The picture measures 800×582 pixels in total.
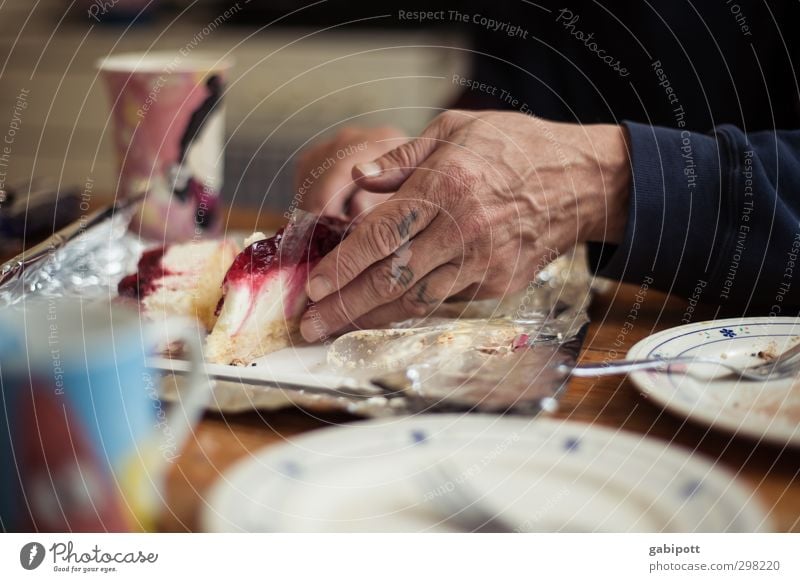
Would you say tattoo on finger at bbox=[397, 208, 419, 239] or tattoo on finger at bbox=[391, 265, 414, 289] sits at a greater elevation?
tattoo on finger at bbox=[397, 208, 419, 239]

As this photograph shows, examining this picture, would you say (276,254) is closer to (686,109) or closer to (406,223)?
(406,223)

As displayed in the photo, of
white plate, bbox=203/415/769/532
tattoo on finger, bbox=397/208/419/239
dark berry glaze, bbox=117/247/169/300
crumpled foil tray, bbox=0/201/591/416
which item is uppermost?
tattoo on finger, bbox=397/208/419/239

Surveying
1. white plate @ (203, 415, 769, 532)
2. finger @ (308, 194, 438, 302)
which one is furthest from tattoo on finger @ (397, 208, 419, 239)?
white plate @ (203, 415, 769, 532)

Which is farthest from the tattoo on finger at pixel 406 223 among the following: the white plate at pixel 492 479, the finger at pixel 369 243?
the white plate at pixel 492 479

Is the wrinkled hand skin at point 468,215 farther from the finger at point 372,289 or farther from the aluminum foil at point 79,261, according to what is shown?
the aluminum foil at point 79,261

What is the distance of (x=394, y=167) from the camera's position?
1.24 ft

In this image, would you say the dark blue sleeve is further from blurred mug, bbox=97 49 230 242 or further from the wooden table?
blurred mug, bbox=97 49 230 242

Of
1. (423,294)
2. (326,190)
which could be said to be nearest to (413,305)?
(423,294)

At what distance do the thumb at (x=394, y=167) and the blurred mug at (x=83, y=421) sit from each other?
14 centimetres

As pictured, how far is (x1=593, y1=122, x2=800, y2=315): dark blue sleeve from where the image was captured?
→ 14.7 inches

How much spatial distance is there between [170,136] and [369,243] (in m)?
0.17

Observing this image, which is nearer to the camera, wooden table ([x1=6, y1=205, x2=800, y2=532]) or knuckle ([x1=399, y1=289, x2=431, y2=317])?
wooden table ([x1=6, y1=205, x2=800, y2=532])

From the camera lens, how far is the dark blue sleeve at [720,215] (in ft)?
1.23
